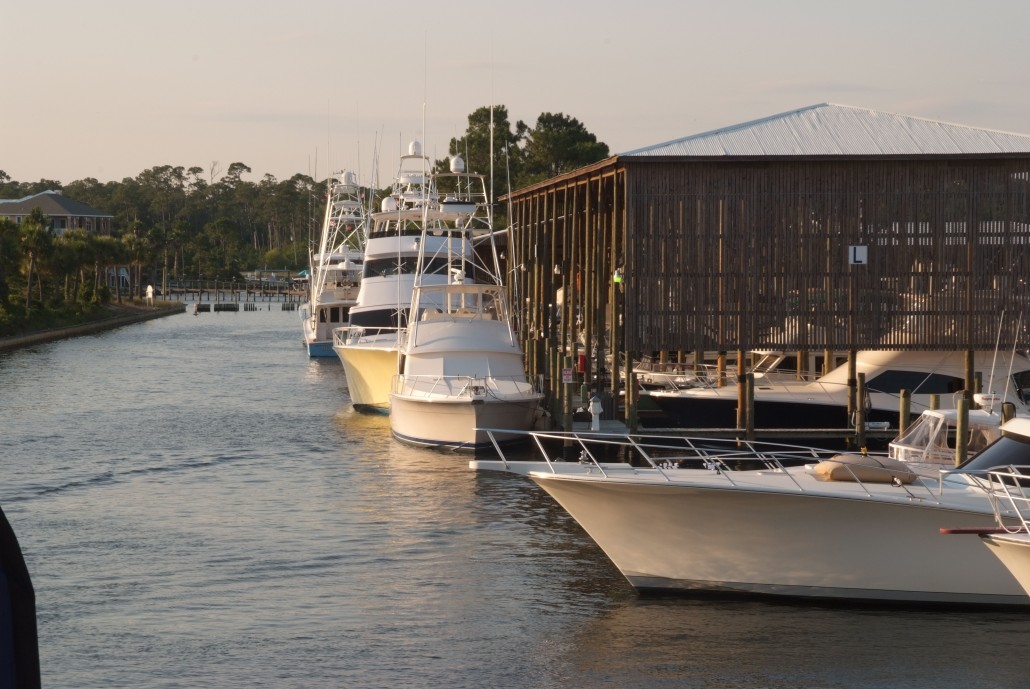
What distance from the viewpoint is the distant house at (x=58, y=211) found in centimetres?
15825

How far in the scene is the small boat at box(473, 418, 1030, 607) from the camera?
47.2ft

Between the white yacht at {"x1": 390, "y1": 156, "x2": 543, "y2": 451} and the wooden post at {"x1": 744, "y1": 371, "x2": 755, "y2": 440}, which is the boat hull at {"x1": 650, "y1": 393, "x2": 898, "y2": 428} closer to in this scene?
the wooden post at {"x1": 744, "y1": 371, "x2": 755, "y2": 440}

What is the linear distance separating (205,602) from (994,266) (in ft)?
61.9

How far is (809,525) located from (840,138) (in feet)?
53.3

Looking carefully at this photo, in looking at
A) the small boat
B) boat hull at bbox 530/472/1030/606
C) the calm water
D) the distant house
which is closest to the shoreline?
the distant house

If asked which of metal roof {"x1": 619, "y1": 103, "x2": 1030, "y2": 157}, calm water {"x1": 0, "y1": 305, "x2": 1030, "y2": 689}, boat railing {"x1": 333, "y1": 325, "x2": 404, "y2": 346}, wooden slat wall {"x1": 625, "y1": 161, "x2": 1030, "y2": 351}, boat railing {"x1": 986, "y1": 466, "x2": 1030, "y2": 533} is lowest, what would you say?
calm water {"x1": 0, "y1": 305, "x2": 1030, "y2": 689}

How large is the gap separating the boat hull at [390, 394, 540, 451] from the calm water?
59cm

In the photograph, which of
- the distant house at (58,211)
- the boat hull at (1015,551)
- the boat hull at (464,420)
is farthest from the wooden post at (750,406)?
the distant house at (58,211)

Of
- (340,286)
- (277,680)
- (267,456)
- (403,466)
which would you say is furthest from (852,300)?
(340,286)

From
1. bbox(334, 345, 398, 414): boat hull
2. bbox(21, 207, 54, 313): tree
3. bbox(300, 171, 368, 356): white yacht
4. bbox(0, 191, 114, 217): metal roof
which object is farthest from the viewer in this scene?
bbox(0, 191, 114, 217): metal roof

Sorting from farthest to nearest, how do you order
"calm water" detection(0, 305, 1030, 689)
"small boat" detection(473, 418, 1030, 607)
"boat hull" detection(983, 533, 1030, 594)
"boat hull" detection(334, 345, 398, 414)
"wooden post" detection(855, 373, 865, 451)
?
"boat hull" detection(334, 345, 398, 414) → "wooden post" detection(855, 373, 865, 451) → "small boat" detection(473, 418, 1030, 607) → "calm water" detection(0, 305, 1030, 689) → "boat hull" detection(983, 533, 1030, 594)

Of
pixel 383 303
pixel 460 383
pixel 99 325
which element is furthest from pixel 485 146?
pixel 460 383

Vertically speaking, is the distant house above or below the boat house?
above

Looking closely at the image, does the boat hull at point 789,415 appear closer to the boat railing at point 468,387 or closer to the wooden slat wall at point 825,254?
the wooden slat wall at point 825,254
